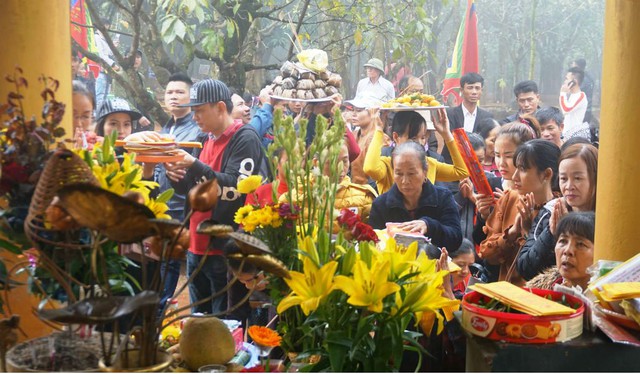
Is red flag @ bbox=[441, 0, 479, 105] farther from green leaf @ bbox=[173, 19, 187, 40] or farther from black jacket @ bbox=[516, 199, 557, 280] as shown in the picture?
green leaf @ bbox=[173, 19, 187, 40]

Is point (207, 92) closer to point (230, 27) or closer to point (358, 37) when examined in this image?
point (230, 27)

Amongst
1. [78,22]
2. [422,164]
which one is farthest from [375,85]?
[78,22]

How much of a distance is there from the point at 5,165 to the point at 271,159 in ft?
3.05

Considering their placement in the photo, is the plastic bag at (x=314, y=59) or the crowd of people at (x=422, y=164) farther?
the plastic bag at (x=314, y=59)

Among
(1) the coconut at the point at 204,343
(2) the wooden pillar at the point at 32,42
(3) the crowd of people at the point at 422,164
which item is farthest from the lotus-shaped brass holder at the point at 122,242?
(3) the crowd of people at the point at 422,164

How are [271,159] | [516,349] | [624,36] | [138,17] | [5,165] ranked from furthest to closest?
1. [138,17]
2. [624,36]
3. [271,159]
4. [516,349]
5. [5,165]

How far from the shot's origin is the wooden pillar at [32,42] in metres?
3.27

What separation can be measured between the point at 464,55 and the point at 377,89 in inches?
23.9

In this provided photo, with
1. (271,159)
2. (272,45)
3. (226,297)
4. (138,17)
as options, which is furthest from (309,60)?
(271,159)

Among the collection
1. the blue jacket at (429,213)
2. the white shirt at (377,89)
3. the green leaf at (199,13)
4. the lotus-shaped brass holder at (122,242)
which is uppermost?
the green leaf at (199,13)

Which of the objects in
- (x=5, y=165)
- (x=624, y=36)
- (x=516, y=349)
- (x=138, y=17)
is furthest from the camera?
(x=138, y=17)

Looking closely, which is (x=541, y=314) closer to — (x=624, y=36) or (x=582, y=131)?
(x=624, y=36)

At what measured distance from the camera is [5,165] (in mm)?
2066

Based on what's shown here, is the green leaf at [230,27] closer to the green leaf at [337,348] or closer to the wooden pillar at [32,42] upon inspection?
the wooden pillar at [32,42]
